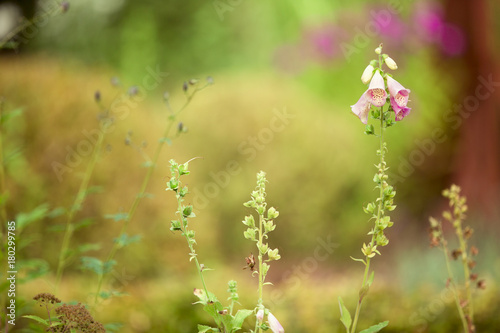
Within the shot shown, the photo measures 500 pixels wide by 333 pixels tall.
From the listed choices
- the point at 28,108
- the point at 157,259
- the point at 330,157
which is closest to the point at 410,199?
the point at 330,157

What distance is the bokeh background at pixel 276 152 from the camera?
3340mm

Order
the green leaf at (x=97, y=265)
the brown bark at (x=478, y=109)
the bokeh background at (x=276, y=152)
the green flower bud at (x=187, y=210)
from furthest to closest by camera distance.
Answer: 1. the brown bark at (x=478, y=109)
2. the bokeh background at (x=276, y=152)
3. the green leaf at (x=97, y=265)
4. the green flower bud at (x=187, y=210)

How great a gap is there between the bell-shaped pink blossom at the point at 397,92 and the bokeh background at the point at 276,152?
1.00 metres

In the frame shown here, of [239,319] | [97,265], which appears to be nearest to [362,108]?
[239,319]

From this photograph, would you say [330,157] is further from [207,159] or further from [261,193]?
[261,193]

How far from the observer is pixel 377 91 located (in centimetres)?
159

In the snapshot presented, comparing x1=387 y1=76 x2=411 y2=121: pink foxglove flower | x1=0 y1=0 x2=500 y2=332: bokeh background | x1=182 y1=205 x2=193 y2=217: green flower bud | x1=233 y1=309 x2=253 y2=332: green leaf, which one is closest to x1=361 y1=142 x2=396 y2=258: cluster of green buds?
x1=387 y1=76 x2=411 y2=121: pink foxglove flower

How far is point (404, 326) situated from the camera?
291 centimetres

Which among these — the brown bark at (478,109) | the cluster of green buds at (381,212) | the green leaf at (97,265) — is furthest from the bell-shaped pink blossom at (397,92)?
the brown bark at (478,109)

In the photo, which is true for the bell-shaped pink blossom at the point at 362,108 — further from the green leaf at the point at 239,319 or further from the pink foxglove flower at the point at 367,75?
the green leaf at the point at 239,319

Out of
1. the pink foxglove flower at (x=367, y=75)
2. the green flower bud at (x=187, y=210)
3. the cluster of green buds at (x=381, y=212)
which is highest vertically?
the pink foxglove flower at (x=367, y=75)

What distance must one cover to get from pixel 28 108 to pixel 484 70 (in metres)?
5.16

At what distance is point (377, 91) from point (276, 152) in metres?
5.32

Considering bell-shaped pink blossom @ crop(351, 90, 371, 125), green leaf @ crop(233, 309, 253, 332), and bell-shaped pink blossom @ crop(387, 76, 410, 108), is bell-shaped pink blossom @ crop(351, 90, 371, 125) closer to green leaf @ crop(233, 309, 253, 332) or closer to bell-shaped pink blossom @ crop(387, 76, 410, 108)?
bell-shaped pink blossom @ crop(387, 76, 410, 108)
